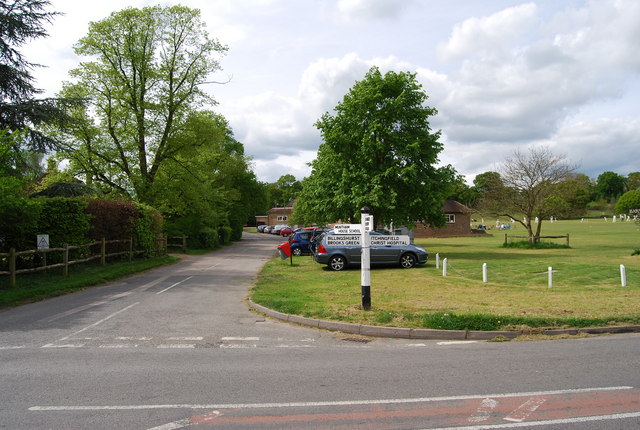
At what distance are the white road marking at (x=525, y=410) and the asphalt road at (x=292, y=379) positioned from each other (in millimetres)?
10

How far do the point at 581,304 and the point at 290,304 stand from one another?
6370 millimetres

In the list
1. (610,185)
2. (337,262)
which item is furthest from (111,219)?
(610,185)

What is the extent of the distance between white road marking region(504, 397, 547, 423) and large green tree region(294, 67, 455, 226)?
19785mm

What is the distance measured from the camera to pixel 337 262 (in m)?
19.7

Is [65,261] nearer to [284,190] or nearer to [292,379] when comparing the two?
[292,379]

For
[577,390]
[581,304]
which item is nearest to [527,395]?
[577,390]

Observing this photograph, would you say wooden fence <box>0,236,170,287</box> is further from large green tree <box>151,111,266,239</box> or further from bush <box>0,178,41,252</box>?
large green tree <box>151,111,266,239</box>

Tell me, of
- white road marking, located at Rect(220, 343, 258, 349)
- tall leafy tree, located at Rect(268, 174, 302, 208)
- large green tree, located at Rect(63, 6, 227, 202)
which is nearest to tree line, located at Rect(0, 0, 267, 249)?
large green tree, located at Rect(63, 6, 227, 202)

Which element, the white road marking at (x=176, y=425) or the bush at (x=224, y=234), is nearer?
the white road marking at (x=176, y=425)

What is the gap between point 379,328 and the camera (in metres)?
8.45

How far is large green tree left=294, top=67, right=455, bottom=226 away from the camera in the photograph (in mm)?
25172

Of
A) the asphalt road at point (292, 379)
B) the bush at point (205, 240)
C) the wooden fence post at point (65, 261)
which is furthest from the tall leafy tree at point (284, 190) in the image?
the asphalt road at point (292, 379)

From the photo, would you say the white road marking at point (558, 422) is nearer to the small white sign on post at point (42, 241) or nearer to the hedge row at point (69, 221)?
the hedge row at point (69, 221)

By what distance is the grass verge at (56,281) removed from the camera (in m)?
12.5
